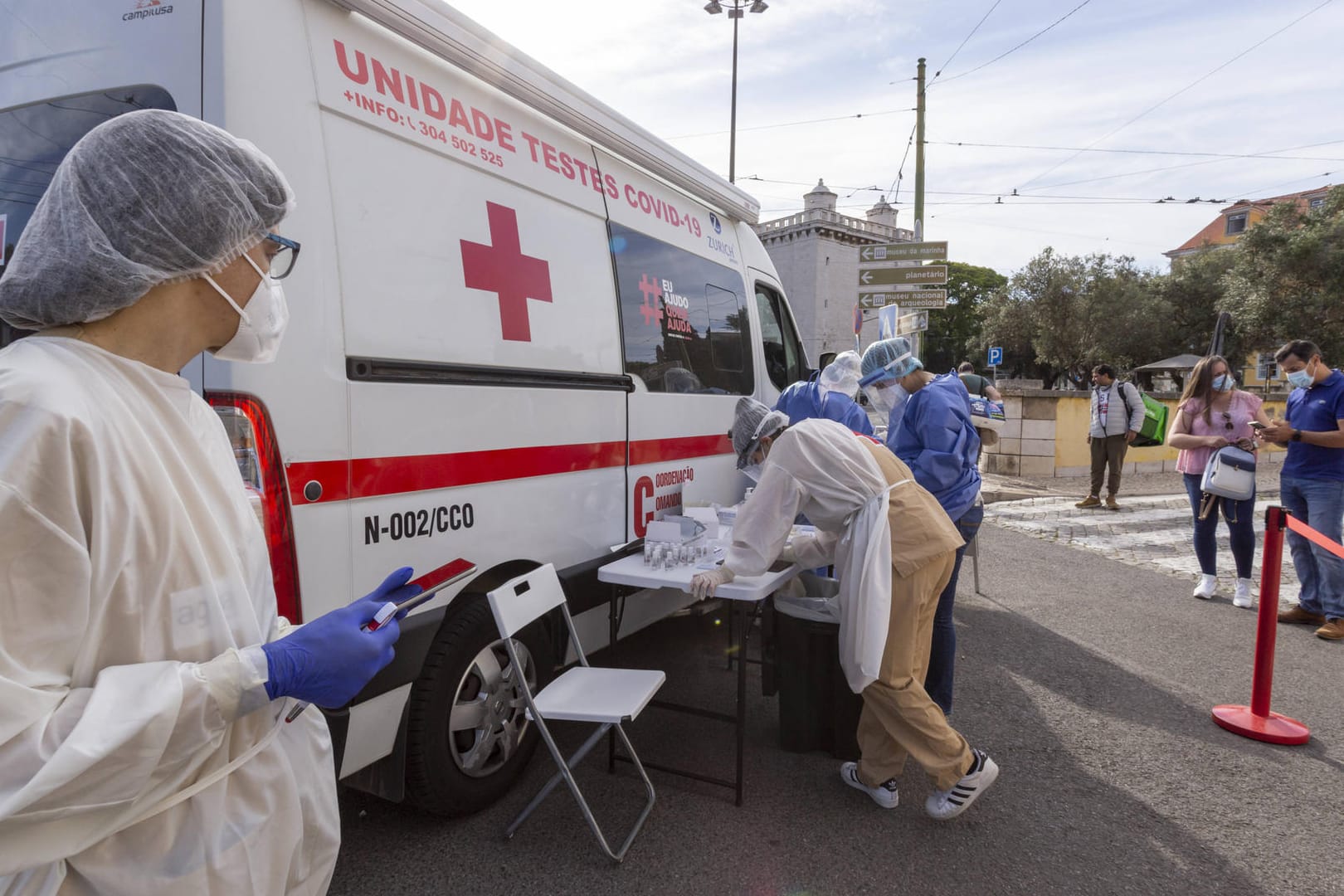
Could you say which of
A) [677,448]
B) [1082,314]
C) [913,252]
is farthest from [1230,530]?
[1082,314]

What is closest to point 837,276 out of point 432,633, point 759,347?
point 759,347

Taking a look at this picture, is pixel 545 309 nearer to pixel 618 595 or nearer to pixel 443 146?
pixel 443 146

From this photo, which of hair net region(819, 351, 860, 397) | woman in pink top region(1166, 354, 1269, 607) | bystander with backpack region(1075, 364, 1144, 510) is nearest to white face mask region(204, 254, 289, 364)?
hair net region(819, 351, 860, 397)

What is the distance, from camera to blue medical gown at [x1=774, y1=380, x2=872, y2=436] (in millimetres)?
4930

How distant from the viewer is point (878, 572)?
9.20ft

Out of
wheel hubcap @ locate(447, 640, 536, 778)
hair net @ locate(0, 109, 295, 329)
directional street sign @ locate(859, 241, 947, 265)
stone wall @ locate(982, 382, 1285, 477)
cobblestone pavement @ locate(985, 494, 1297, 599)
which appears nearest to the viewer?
hair net @ locate(0, 109, 295, 329)

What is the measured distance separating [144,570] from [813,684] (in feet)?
9.39

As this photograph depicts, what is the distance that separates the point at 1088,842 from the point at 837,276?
50553 millimetres

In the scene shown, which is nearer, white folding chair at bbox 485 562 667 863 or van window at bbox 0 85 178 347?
van window at bbox 0 85 178 347

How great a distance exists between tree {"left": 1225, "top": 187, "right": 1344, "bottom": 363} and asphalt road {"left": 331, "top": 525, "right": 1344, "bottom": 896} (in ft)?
79.7

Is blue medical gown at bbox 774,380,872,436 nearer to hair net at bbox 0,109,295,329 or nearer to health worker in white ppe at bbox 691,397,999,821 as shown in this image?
health worker in white ppe at bbox 691,397,999,821

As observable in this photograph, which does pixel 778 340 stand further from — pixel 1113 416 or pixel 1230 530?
pixel 1113 416

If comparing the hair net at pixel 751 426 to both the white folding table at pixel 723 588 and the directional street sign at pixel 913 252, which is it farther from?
the directional street sign at pixel 913 252

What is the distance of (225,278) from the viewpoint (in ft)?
3.84
